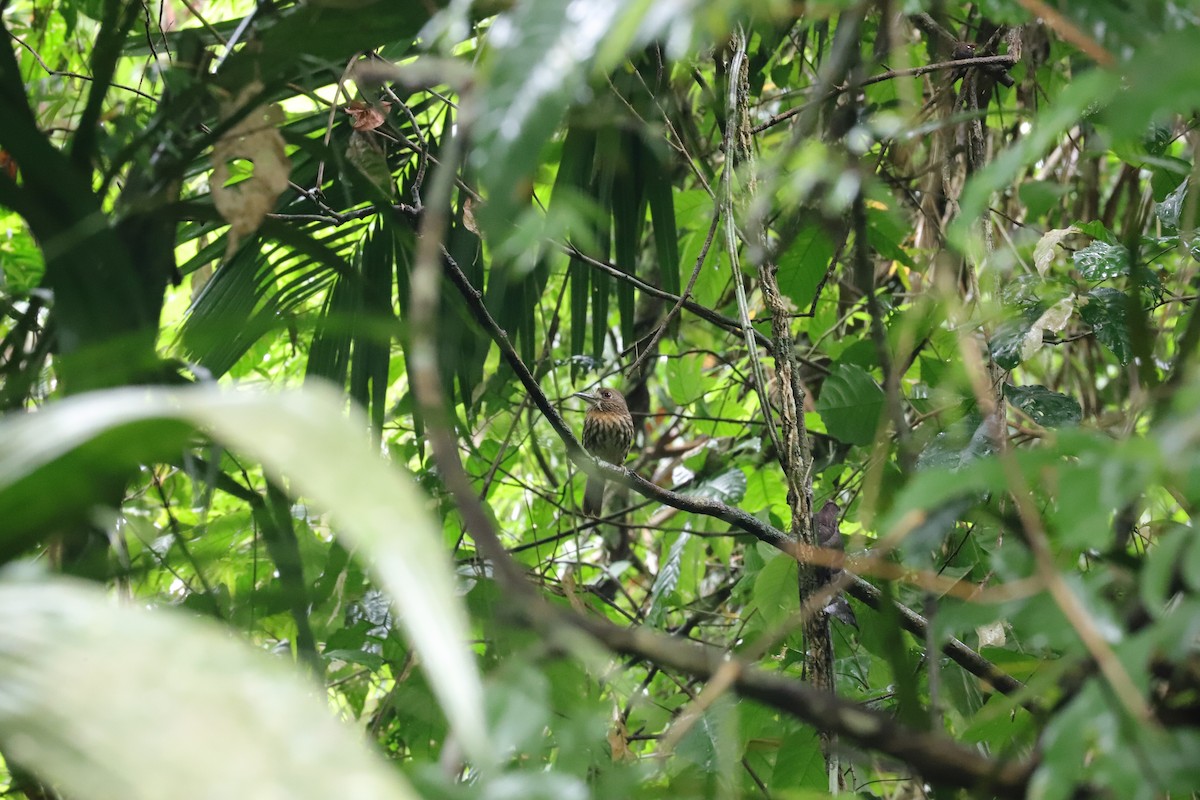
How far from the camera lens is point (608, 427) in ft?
12.6

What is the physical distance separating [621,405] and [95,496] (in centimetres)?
316

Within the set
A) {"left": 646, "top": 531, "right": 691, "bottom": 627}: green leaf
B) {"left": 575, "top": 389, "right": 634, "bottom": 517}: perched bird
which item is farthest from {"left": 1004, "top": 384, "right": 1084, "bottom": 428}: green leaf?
{"left": 575, "top": 389, "right": 634, "bottom": 517}: perched bird

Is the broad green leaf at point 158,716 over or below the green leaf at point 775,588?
over

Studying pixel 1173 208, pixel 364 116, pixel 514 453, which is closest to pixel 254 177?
pixel 364 116

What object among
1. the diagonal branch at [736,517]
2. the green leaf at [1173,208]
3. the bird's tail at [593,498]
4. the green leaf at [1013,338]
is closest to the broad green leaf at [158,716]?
the diagonal branch at [736,517]

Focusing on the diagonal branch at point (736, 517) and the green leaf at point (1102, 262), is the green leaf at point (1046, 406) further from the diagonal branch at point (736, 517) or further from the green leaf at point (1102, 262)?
the diagonal branch at point (736, 517)

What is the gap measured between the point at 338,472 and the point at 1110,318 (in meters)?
1.61

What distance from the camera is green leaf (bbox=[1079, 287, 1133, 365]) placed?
169cm

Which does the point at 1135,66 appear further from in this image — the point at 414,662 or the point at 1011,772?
A: the point at 414,662

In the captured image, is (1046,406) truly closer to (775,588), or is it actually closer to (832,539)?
(832,539)

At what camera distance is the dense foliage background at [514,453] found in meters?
0.44

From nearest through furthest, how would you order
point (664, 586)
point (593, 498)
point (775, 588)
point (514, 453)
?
1. point (775, 588)
2. point (664, 586)
3. point (514, 453)
4. point (593, 498)

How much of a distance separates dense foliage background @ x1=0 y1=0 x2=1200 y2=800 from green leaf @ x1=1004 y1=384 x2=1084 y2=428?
1cm

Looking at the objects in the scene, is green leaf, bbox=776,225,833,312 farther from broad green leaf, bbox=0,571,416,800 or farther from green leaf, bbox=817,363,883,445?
broad green leaf, bbox=0,571,416,800
